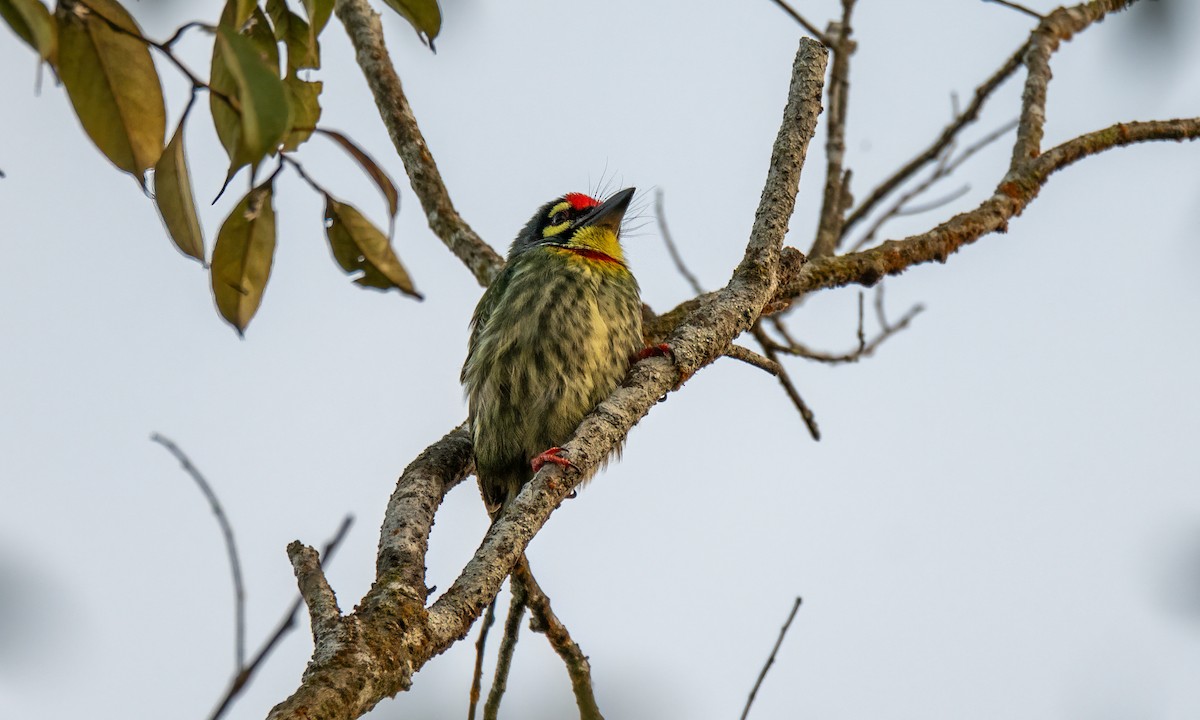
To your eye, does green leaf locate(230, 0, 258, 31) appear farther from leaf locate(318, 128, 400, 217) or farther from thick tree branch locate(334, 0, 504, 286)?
thick tree branch locate(334, 0, 504, 286)

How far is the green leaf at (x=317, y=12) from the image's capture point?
1831mm

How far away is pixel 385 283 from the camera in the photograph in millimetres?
2066

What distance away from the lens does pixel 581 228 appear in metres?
4.56

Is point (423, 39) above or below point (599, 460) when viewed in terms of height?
above

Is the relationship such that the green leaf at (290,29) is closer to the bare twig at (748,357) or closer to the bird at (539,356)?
the bare twig at (748,357)

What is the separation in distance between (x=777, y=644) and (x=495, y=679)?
0.80 metres

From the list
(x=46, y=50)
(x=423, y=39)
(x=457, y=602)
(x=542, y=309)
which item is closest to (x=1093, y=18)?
(x=542, y=309)

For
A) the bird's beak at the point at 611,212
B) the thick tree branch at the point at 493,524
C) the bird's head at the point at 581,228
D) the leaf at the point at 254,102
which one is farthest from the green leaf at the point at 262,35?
the bird's beak at the point at 611,212

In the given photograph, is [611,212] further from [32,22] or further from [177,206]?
[32,22]

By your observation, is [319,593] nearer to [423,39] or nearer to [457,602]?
[457,602]

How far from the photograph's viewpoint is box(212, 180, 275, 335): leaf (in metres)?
1.97

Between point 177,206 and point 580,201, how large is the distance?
10.5ft

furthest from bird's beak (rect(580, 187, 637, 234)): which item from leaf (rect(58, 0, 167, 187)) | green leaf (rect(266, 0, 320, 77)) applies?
leaf (rect(58, 0, 167, 187))

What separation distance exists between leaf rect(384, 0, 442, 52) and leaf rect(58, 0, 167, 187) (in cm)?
49
